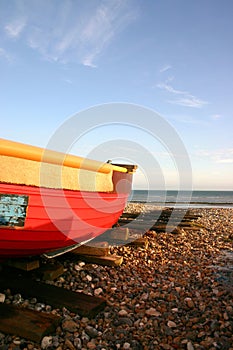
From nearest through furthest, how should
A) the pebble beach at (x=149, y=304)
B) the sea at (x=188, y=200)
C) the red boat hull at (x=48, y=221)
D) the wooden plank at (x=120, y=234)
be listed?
the pebble beach at (x=149, y=304) < the red boat hull at (x=48, y=221) < the wooden plank at (x=120, y=234) < the sea at (x=188, y=200)

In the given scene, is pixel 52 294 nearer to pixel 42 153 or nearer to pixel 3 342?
pixel 3 342

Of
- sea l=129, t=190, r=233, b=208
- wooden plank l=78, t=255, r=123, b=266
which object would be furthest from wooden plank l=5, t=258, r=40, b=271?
sea l=129, t=190, r=233, b=208

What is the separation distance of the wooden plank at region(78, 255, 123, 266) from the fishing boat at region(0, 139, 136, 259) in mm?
331

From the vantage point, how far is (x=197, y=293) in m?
4.58

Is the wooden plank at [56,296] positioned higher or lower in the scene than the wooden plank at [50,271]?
lower

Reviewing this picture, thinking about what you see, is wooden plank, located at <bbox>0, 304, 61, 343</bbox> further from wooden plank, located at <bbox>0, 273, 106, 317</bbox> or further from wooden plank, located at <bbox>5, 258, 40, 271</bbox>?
wooden plank, located at <bbox>5, 258, 40, 271</bbox>

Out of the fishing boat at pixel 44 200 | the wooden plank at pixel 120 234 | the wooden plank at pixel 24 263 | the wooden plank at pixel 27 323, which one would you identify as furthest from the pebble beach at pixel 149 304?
the fishing boat at pixel 44 200

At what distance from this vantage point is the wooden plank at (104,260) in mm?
5641

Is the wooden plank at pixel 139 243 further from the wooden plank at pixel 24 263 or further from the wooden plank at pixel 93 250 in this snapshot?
the wooden plank at pixel 24 263

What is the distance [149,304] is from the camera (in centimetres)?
430

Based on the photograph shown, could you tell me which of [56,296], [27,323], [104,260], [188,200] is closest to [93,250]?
[104,260]

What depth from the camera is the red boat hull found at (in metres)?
4.18

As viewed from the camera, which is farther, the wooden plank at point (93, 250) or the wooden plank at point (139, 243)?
the wooden plank at point (139, 243)

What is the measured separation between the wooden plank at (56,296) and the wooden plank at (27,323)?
0.43 metres
